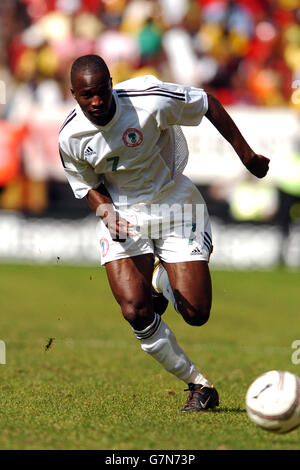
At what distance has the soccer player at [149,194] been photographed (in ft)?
20.6

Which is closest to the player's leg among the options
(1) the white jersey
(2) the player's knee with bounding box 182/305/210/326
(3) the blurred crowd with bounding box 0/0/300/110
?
(2) the player's knee with bounding box 182/305/210/326

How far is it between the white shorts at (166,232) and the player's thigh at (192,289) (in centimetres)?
7

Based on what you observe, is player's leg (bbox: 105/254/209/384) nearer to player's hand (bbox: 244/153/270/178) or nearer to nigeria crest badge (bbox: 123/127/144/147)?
nigeria crest badge (bbox: 123/127/144/147)

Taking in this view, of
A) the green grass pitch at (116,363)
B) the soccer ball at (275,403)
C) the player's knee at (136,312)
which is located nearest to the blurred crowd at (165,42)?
the green grass pitch at (116,363)

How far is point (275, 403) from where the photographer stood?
5223mm

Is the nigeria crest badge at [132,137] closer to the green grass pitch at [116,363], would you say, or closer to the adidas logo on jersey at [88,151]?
the adidas logo on jersey at [88,151]

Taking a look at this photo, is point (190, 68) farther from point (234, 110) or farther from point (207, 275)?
point (207, 275)

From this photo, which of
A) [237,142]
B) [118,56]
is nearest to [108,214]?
[237,142]

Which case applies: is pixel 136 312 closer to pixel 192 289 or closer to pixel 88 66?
pixel 192 289

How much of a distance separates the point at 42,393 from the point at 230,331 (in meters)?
4.72

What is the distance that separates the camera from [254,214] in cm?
1659

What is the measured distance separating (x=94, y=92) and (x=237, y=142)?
1.19m

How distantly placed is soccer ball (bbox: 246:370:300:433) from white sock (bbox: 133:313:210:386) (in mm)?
1129
